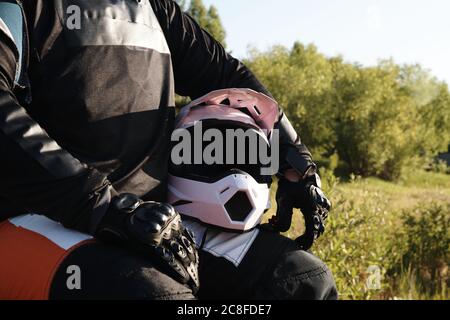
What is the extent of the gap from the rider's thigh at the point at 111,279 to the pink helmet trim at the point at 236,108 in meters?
0.68

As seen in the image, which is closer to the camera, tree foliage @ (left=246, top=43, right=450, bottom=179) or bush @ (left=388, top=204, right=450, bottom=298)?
bush @ (left=388, top=204, right=450, bottom=298)

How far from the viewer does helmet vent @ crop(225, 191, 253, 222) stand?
209 cm

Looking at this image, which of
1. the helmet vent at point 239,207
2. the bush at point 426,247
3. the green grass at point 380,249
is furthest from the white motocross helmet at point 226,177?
the bush at point 426,247

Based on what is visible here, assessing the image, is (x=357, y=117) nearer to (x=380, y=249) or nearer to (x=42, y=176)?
(x=380, y=249)

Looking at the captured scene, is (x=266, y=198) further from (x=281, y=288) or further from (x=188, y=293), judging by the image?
(x=188, y=293)

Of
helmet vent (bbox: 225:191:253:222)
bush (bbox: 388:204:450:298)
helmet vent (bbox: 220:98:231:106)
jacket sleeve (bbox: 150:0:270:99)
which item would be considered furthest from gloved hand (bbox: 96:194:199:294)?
bush (bbox: 388:204:450:298)

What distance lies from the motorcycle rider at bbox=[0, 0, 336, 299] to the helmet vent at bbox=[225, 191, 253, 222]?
270mm

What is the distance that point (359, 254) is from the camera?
5.05 meters

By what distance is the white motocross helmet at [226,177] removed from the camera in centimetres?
207

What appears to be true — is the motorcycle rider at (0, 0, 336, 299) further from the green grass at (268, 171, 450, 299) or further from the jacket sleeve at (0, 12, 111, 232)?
the green grass at (268, 171, 450, 299)

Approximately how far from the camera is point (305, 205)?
2.38 metres

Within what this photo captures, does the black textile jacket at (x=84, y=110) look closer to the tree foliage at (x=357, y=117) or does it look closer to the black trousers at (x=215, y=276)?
the black trousers at (x=215, y=276)
